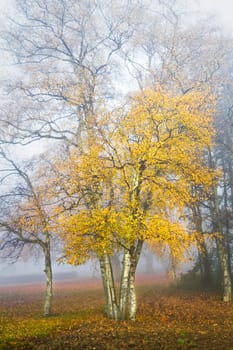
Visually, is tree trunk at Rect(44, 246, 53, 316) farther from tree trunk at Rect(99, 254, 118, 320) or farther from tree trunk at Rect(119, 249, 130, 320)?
tree trunk at Rect(119, 249, 130, 320)

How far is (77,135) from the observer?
15969 millimetres

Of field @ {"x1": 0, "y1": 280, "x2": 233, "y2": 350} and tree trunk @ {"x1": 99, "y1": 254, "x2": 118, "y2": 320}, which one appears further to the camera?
tree trunk @ {"x1": 99, "y1": 254, "x2": 118, "y2": 320}

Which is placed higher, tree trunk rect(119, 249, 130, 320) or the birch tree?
the birch tree

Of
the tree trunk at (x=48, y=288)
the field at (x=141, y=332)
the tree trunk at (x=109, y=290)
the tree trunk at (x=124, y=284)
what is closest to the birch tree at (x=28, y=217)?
the tree trunk at (x=48, y=288)

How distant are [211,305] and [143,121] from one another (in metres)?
10.3

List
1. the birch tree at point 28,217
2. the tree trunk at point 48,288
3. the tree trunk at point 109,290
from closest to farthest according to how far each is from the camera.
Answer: the tree trunk at point 109,290, the birch tree at point 28,217, the tree trunk at point 48,288

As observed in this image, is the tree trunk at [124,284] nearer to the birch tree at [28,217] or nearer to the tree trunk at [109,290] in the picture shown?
the tree trunk at [109,290]

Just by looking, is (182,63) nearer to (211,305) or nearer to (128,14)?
(128,14)

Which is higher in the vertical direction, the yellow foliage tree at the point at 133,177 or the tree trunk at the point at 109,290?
the yellow foliage tree at the point at 133,177

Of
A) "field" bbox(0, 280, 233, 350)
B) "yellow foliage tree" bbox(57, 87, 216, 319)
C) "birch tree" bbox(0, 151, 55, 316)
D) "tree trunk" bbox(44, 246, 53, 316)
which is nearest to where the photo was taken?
"field" bbox(0, 280, 233, 350)

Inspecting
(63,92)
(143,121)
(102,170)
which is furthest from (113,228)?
(63,92)

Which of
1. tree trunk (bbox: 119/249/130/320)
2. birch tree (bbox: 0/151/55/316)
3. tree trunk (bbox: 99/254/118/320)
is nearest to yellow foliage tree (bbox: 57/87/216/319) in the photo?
tree trunk (bbox: 119/249/130/320)

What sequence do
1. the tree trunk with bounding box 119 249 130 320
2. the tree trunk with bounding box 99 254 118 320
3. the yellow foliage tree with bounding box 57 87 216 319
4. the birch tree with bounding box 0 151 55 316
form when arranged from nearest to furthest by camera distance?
the yellow foliage tree with bounding box 57 87 216 319 → the tree trunk with bounding box 119 249 130 320 → the tree trunk with bounding box 99 254 118 320 → the birch tree with bounding box 0 151 55 316

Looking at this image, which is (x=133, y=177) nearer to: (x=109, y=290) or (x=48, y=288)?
(x=109, y=290)
